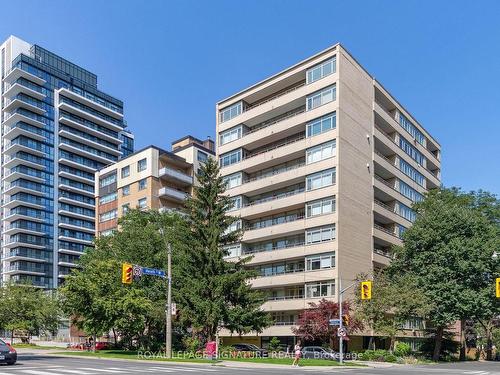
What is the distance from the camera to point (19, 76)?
127 metres

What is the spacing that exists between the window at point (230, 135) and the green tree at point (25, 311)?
2969 centimetres

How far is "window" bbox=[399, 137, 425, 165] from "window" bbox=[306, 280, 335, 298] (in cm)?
2703

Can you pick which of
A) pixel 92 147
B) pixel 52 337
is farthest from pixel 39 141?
pixel 52 337

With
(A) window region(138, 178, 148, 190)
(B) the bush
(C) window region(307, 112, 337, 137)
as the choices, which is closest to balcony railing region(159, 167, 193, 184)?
(A) window region(138, 178, 148, 190)

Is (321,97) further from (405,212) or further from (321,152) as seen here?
(405,212)

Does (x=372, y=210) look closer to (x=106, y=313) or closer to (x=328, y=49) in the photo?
(x=328, y=49)

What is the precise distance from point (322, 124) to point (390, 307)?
21450mm

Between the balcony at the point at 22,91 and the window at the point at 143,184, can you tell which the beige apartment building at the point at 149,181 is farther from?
the balcony at the point at 22,91

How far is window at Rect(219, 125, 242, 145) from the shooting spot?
231ft

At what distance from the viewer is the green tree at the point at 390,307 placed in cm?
4922

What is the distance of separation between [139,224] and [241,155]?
1684 cm

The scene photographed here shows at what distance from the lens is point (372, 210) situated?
6312cm

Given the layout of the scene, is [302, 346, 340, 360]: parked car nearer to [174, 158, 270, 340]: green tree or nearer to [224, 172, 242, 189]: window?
[174, 158, 270, 340]: green tree

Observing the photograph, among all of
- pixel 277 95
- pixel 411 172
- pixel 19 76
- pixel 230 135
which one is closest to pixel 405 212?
pixel 411 172
